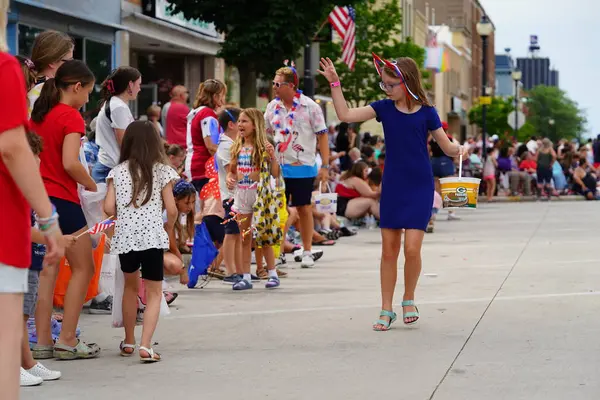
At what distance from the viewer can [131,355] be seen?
25.4 ft

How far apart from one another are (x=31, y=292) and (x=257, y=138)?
15.5 feet

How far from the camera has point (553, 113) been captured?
19200cm

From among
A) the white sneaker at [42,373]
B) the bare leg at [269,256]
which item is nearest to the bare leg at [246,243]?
the bare leg at [269,256]

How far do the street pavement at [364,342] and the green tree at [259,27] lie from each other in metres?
9.77

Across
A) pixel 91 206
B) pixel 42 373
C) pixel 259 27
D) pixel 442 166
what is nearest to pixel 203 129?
pixel 91 206

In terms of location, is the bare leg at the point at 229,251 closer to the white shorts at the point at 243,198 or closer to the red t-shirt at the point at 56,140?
the white shorts at the point at 243,198

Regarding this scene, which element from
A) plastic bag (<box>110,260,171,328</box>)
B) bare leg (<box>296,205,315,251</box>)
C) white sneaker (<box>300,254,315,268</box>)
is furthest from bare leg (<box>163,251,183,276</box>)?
white sneaker (<box>300,254,315,268</box>)

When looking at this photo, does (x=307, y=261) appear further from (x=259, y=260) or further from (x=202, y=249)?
(x=202, y=249)

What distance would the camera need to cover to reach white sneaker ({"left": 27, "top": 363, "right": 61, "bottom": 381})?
22.5 feet

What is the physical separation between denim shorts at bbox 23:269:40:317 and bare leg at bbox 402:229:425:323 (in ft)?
8.96

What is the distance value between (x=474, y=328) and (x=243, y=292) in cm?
316

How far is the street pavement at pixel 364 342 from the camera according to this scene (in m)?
6.52

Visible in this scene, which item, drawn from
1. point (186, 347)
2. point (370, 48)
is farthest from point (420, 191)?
point (370, 48)

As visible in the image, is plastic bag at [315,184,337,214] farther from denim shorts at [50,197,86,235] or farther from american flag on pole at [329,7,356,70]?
american flag on pole at [329,7,356,70]
